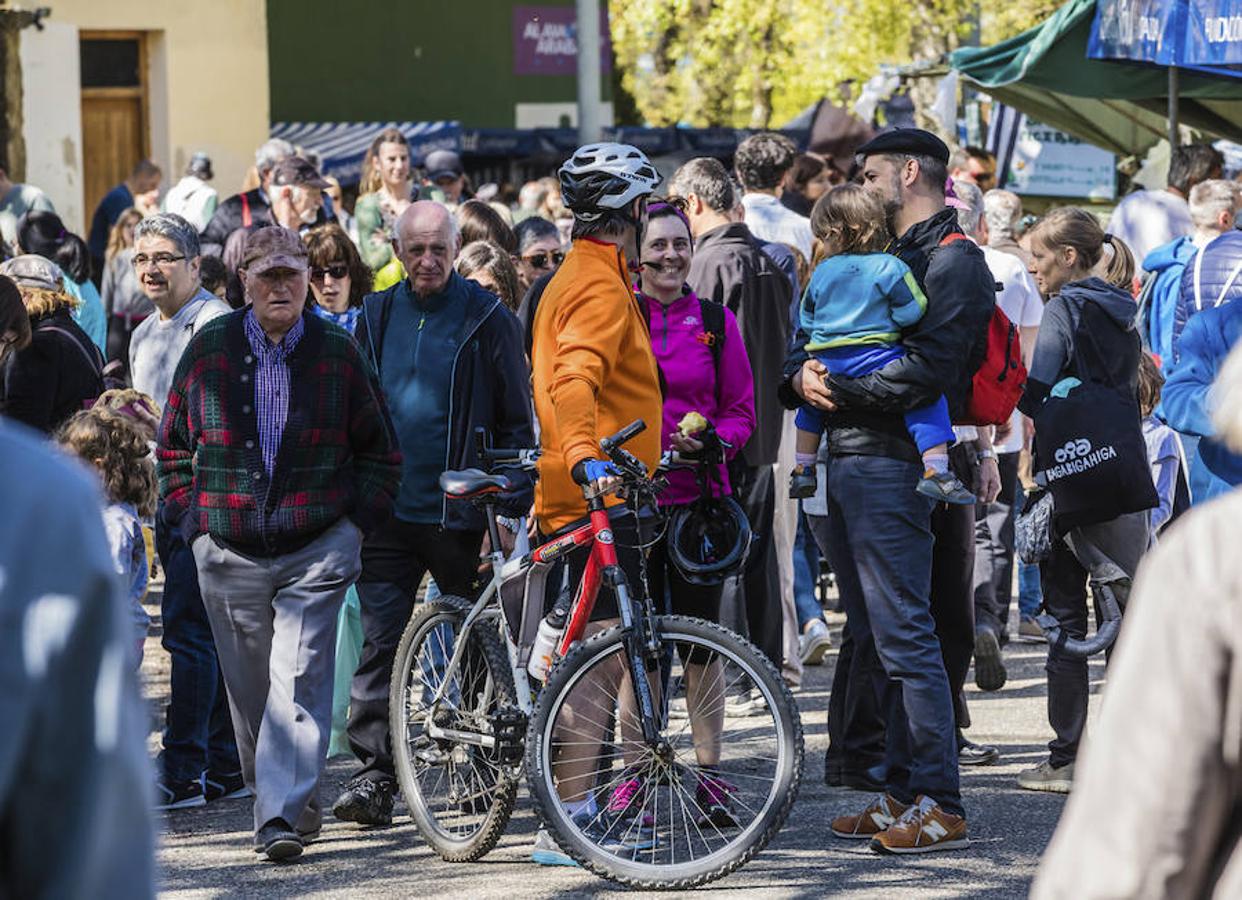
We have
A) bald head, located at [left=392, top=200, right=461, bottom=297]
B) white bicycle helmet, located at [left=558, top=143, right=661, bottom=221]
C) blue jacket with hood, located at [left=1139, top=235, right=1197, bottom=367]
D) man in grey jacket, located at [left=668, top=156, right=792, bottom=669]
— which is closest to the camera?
white bicycle helmet, located at [left=558, top=143, right=661, bottom=221]

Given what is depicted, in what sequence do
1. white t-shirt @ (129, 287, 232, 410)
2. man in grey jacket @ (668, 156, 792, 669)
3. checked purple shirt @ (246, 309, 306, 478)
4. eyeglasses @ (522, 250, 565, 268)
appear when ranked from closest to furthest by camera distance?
checked purple shirt @ (246, 309, 306, 478)
white t-shirt @ (129, 287, 232, 410)
man in grey jacket @ (668, 156, 792, 669)
eyeglasses @ (522, 250, 565, 268)

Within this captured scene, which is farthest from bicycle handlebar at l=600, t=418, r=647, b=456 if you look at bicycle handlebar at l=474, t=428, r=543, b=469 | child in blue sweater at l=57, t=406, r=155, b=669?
child in blue sweater at l=57, t=406, r=155, b=669

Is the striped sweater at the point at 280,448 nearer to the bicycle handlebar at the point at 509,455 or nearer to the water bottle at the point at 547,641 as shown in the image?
the bicycle handlebar at the point at 509,455

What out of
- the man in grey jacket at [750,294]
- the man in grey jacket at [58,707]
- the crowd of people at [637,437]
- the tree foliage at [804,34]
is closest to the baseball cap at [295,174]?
the crowd of people at [637,437]

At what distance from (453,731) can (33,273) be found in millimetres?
2878

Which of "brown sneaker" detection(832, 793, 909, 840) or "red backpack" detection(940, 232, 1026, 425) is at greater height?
"red backpack" detection(940, 232, 1026, 425)

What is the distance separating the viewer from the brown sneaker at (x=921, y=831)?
659 cm

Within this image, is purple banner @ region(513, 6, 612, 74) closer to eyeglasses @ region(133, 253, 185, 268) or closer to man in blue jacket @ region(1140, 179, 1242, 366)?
man in blue jacket @ region(1140, 179, 1242, 366)

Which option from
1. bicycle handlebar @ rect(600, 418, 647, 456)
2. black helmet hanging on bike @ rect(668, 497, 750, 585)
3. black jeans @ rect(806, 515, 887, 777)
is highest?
bicycle handlebar @ rect(600, 418, 647, 456)

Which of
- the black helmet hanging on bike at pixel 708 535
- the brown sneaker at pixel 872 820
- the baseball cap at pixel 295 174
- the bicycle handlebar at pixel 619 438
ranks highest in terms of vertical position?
the baseball cap at pixel 295 174

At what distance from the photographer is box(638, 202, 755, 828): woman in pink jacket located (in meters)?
7.12

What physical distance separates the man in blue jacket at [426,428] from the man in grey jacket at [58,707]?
18.3 ft

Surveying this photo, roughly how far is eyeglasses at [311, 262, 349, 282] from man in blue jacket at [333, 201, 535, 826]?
1209 millimetres

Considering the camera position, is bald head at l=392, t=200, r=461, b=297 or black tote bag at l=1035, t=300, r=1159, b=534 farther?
black tote bag at l=1035, t=300, r=1159, b=534
